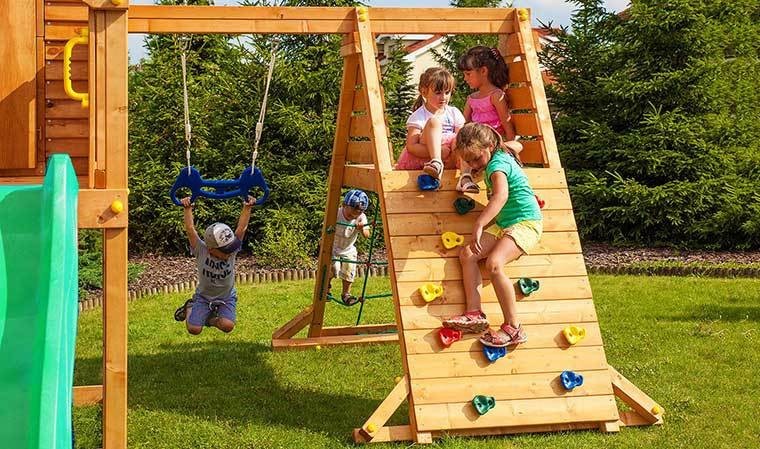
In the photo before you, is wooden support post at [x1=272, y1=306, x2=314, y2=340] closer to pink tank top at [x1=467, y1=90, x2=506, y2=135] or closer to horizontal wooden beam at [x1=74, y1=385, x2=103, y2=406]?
horizontal wooden beam at [x1=74, y1=385, x2=103, y2=406]

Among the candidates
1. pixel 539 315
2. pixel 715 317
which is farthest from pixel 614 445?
pixel 715 317

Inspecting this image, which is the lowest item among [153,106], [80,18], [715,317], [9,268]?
[715,317]

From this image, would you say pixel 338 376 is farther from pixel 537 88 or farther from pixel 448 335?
pixel 537 88

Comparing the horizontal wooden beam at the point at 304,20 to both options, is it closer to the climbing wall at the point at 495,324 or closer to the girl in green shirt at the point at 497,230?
the girl in green shirt at the point at 497,230

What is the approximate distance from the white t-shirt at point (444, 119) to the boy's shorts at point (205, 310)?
199cm

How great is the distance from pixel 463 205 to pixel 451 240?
0.89 ft

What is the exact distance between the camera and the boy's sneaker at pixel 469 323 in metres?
5.95

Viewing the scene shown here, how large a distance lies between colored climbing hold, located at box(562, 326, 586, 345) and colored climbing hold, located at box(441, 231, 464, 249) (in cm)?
88

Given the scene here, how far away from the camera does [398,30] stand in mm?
6793

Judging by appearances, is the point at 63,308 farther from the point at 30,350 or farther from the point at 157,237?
the point at 157,237

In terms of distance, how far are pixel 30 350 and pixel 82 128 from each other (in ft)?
12.4

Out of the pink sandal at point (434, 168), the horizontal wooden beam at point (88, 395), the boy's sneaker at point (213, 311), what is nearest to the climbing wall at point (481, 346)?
the pink sandal at point (434, 168)

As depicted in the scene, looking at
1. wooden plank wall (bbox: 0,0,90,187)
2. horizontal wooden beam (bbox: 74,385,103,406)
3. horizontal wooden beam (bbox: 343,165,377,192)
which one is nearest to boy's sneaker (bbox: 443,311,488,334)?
horizontal wooden beam (bbox: 343,165,377,192)

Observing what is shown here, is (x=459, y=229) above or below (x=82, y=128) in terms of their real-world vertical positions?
below
